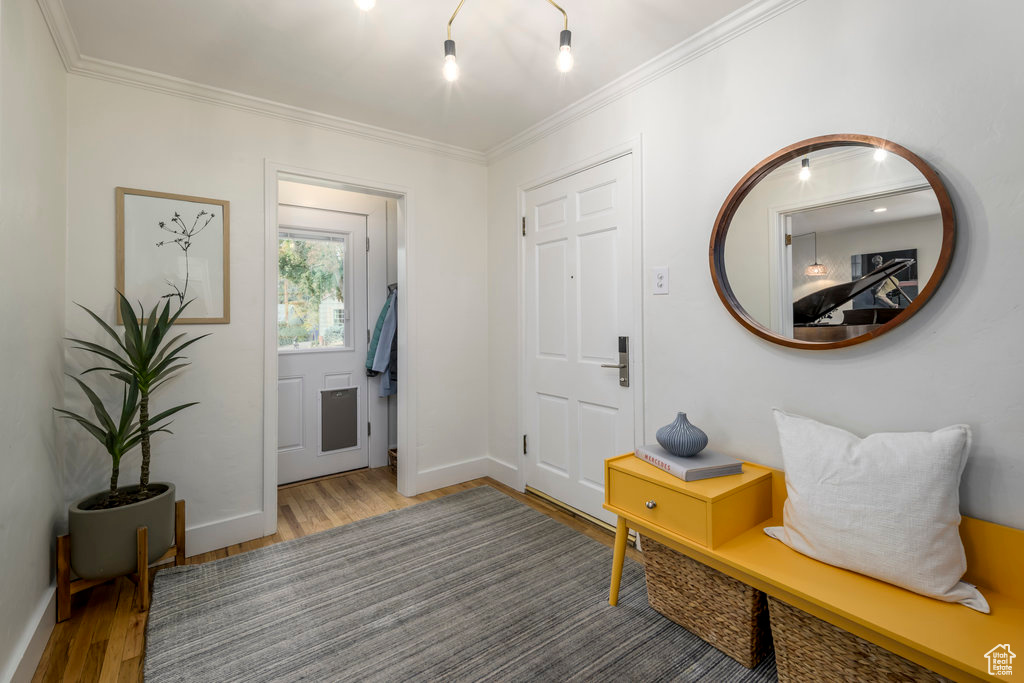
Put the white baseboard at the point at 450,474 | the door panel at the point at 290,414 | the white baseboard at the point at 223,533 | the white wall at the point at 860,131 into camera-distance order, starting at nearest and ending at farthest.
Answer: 1. the white wall at the point at 860,131
2. the white baseboard at the point at 223,533
3. the white baseboard at the point at 450,474
4. the door panel at the point at 290,414

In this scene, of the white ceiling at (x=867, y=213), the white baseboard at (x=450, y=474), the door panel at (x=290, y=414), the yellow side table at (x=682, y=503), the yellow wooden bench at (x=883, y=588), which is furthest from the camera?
the door panel at (x=290, y=414)

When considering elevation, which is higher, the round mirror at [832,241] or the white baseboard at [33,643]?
the round mirror at [832,241]

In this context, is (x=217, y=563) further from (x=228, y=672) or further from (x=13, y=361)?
(x=13, y=361)

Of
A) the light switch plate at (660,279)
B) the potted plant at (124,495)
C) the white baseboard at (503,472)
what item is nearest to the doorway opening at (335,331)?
the white baseboard at (503,472)

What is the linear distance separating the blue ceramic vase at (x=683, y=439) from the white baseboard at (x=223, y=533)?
2.24 meters

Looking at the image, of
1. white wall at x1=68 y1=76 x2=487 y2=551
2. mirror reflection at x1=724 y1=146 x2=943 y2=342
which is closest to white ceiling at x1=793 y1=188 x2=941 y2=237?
mirror reflection at x1=724 y1=146 x2=943 y2=342

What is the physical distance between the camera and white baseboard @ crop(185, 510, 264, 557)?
2.37 m

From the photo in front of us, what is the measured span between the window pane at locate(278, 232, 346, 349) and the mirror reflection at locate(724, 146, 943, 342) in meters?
2.79

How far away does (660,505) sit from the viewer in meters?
1.70

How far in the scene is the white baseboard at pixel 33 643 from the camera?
4.58 feet

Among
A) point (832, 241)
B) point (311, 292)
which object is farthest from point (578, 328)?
point (311, 292)

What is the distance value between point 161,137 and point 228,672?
2411 millimetres

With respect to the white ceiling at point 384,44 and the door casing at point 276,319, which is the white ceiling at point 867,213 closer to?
the white ceiling at point 384,44

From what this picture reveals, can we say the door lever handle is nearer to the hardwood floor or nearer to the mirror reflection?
the mirror reflection
